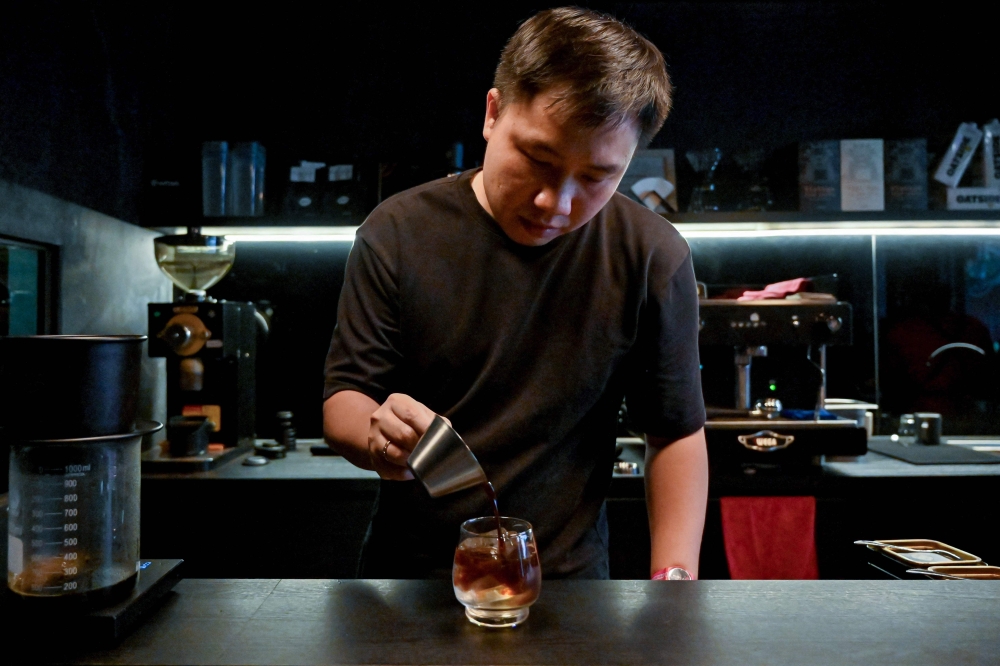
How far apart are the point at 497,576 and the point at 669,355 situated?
0.63 meters

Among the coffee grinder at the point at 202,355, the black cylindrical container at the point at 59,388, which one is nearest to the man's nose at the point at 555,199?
the black cylindrical container at the point at 59,388

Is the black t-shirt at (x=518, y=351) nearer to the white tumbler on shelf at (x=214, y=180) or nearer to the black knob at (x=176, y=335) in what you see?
the black knob at (x=176, y=335)

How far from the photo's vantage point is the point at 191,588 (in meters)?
1.00

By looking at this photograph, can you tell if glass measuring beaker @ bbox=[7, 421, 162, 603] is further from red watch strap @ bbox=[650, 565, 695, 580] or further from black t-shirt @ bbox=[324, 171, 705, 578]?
red watch strap @ bbox=[650, 565, 695, 580]

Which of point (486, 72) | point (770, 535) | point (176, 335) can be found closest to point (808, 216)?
point (770, 535)

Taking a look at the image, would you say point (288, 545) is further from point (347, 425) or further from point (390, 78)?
point (390, 78)

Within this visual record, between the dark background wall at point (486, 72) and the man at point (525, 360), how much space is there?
193cm

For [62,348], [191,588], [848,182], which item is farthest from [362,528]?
[848,182]

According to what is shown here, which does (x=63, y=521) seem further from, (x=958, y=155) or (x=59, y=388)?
(x=958, y=155)

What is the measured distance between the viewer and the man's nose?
1.14 metres

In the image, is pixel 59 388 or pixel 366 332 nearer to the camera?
pixel 59 388

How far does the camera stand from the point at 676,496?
1341 millimetres

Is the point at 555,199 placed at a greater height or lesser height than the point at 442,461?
greater

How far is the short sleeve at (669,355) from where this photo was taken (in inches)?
52.7
